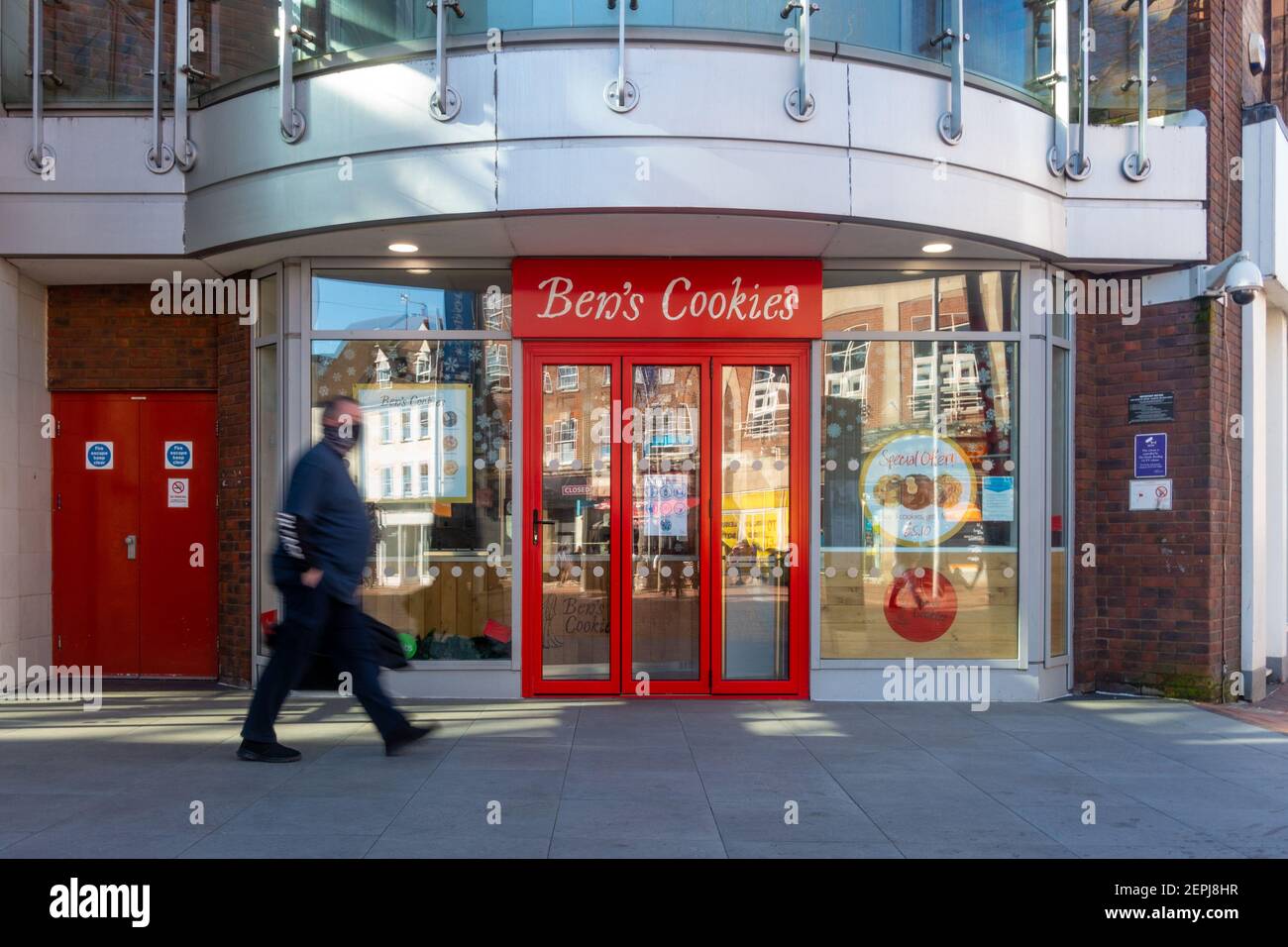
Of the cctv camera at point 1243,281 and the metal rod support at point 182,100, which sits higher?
the metal rod support at point 182,100

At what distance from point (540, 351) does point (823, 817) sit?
13.9ft

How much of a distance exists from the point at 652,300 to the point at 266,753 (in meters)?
4.11

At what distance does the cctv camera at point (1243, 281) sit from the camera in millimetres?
7516

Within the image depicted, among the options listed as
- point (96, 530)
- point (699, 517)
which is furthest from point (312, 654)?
point (96, 530)

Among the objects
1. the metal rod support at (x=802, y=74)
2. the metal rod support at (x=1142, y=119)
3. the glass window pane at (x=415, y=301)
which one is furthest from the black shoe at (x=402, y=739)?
the metal rod support at (x=1142, y=119)

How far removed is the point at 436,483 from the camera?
26.6ft

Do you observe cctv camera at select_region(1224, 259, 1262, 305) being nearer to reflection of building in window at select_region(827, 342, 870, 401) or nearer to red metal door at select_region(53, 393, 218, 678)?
reflection of building in window at select_region(827, 342, 870, 401)

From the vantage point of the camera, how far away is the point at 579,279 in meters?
7.91

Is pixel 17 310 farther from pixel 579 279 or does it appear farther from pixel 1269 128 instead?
pixel 1269 128

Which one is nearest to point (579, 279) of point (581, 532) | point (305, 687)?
point (581, 532)

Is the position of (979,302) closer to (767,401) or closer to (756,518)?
(767,401)

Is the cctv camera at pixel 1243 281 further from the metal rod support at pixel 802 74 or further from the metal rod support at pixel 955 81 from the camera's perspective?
the metal rod support at pixel 802 74

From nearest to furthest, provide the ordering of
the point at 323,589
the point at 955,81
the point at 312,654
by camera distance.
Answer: the point at 323,589, the point at 312,654, the point at 955,81

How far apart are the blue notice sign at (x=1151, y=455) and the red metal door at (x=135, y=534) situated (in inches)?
300
